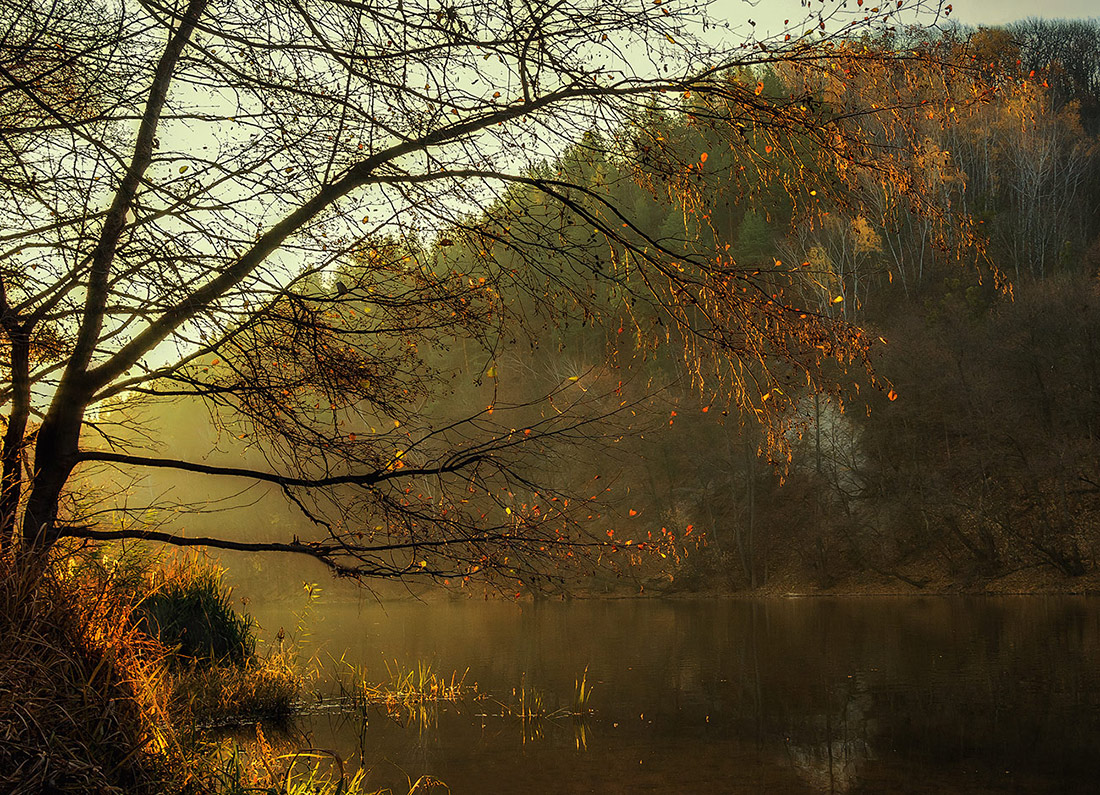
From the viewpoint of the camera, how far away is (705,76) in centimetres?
416

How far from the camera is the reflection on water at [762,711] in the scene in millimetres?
7902

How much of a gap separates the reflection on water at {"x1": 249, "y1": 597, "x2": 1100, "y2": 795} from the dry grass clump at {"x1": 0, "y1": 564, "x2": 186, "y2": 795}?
3.21 meters

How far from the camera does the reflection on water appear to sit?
7.90 metres

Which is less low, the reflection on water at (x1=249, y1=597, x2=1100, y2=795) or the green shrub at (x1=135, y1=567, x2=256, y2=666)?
the green shrub at (x1=135, y1=567, x2=256, y2=666)

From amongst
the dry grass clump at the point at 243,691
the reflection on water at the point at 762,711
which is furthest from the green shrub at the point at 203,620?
the reflection on water at the point at 762,711

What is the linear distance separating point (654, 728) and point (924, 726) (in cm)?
259

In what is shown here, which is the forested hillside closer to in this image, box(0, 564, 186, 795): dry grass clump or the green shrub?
box(0, 564, 186, 795): dry grass clump

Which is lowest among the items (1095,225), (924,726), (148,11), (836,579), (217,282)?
(836,579)

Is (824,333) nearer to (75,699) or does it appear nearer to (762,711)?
(75,699)

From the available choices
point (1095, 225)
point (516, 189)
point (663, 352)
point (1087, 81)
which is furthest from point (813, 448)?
point (1087, 81)

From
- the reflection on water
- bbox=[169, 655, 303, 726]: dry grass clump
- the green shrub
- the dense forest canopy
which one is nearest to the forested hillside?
the dense forest canopy

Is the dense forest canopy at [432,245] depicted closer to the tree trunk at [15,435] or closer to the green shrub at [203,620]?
the tree trunk at [15,435]

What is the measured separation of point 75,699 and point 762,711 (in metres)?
7.73

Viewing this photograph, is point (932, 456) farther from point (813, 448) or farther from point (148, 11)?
point (148, 11)
